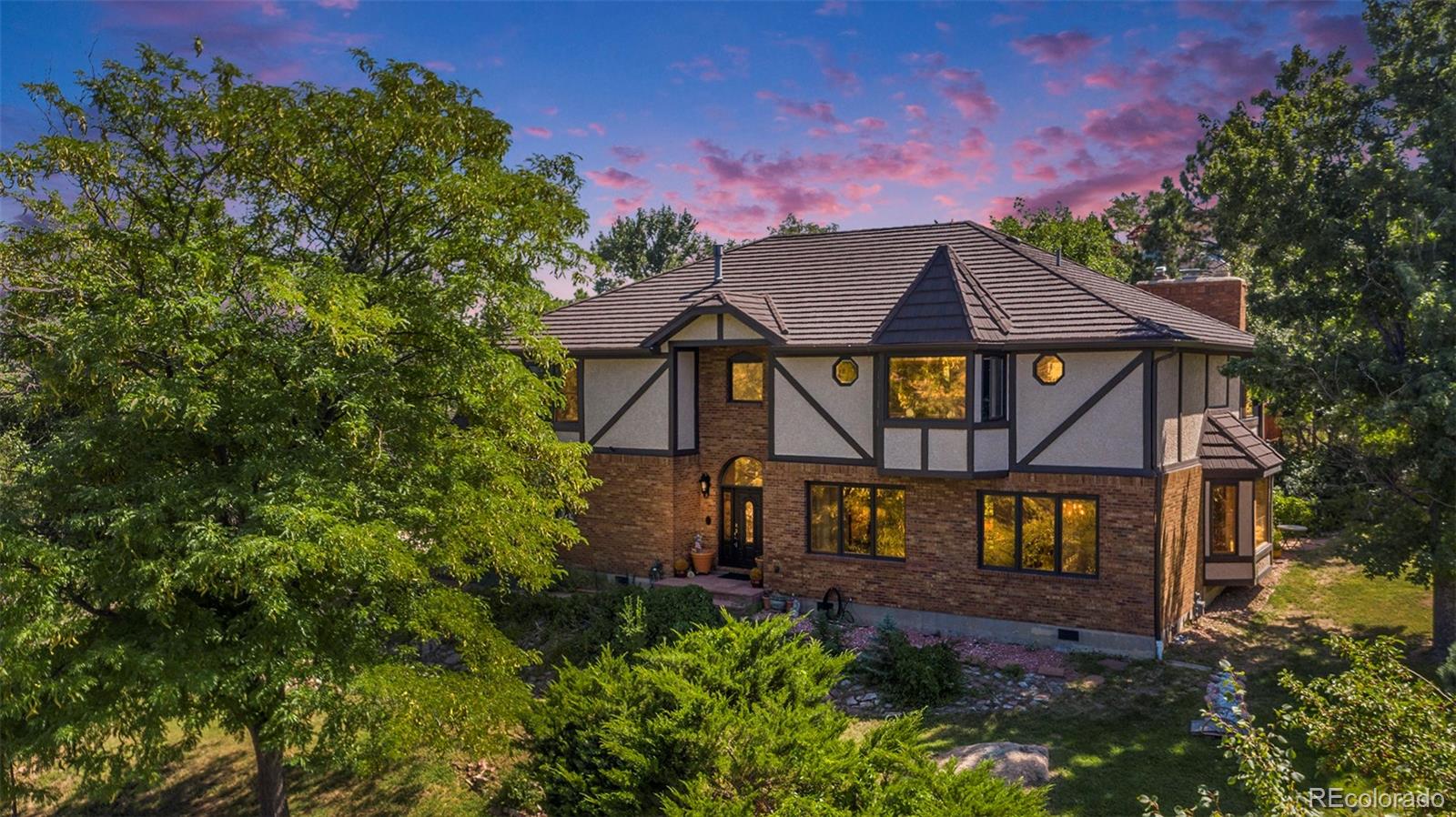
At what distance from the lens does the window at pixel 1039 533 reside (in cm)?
1589

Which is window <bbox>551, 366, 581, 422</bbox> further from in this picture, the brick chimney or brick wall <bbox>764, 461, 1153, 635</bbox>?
the brick chimney

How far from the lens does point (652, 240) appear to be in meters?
54.1

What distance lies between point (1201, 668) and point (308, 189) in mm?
15470

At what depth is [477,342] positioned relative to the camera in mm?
10805

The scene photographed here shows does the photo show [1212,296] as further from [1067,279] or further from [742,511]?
[742,511]

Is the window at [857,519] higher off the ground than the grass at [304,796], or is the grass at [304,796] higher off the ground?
the window at [857,519]

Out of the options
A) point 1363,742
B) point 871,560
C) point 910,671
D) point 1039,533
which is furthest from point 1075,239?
point 1363,742

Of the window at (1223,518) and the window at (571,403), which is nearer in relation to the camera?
the window at (1223,518)

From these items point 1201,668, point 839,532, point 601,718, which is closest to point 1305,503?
point 1201,668

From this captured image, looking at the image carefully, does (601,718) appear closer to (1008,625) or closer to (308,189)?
(308,189)

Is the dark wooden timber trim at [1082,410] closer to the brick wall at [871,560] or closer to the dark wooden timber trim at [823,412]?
the brick wall at [871,560]

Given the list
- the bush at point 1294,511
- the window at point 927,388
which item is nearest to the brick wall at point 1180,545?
the window at point 927,388

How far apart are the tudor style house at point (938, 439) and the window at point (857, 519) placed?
39 mm

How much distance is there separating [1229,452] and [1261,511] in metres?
2.52
